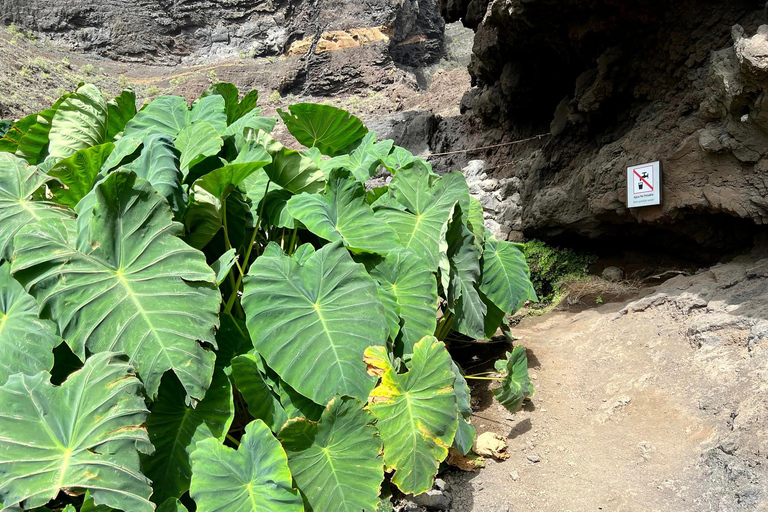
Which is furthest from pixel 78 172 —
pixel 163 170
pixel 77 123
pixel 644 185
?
pixel 644 185

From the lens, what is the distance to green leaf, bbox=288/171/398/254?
2.26 m

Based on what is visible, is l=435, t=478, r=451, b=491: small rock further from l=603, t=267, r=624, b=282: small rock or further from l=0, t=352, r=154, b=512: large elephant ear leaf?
l=603, t=267, r=624, b=282: small rock

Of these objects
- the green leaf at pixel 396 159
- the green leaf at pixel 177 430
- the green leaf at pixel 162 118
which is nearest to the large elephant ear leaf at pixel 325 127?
the green leaf at pixel 396 159

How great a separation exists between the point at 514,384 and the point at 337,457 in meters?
1.08

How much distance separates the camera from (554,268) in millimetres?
4875

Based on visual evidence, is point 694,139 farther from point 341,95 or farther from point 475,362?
point 341,95

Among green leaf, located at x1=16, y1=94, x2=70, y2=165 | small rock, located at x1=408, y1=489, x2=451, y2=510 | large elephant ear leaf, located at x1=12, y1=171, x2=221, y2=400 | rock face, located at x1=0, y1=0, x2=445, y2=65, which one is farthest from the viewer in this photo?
rock face, located at x1=0, y1=0, x2=445, y2=65

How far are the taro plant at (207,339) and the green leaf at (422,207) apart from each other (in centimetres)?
8

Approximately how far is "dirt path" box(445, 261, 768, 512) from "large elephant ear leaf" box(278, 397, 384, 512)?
1.93ft

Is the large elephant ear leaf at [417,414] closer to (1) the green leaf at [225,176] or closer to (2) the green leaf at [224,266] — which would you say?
(2) the green leaf at [224,266]

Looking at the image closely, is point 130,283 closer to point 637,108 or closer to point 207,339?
point 207,339

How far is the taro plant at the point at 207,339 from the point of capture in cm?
142

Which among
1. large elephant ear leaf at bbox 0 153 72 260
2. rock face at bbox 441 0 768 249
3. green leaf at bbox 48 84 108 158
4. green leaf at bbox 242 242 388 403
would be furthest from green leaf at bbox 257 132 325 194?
rock face at bbox 441 0 768 249

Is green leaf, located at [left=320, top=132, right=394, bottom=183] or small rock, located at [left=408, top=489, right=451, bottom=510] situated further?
green leaf, located at [left=320, top=132, right=394, bottom=183]
